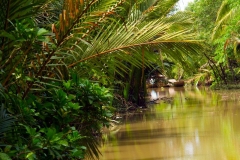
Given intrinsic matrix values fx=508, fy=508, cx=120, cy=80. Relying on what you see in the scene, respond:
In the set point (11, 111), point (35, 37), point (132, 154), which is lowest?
point (132, 154)

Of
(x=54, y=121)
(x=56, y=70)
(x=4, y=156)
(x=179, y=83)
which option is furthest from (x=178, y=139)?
(x=179, y=83)

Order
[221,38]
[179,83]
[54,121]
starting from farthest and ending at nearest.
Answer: [179,83] < [221,38] < [54,121]

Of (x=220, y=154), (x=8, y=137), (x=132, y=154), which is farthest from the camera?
(x=132, y=154)

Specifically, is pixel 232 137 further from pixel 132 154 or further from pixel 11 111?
pixel 11 111

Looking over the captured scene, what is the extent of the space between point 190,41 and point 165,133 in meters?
3.69

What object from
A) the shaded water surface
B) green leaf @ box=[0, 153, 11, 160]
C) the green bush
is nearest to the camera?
green leaf @ box=[0, 153, 11, 160]

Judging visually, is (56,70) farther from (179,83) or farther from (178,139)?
(179,83)

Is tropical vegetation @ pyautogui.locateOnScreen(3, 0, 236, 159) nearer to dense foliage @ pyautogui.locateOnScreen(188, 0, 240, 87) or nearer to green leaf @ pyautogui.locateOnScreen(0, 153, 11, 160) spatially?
green leaf @ pyautogui.locateOnScreen(0, 153, 11, 160)

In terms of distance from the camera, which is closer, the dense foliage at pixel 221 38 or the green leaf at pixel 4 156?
the green leaf at pixel 4 156

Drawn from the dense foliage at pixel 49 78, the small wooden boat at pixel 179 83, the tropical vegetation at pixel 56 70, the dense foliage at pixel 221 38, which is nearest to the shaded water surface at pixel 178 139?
the tropical vegetation at pixel 56 70

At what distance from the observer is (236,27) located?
766 inches

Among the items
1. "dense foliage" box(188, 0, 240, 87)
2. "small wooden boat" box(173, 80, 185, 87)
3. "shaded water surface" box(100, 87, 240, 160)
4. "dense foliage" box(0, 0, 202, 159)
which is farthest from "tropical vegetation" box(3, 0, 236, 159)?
"small wooden boat" box(173, 80, 185, 87)

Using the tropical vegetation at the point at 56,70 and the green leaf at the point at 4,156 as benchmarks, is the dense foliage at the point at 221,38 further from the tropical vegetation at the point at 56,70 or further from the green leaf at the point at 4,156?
the green leaf at the point at 4,156

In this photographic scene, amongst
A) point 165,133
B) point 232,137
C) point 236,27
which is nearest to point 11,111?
point 232,137
